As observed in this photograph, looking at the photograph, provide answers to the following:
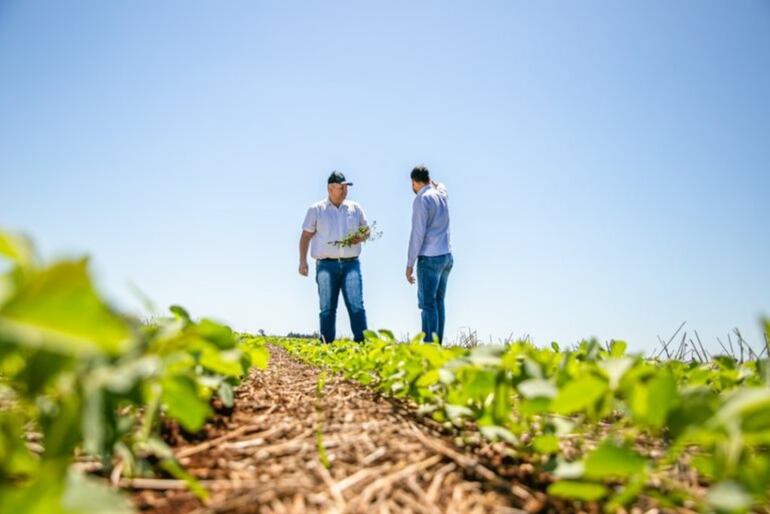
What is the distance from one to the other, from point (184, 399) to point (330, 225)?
6.83 m

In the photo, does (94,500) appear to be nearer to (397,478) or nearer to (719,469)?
(397,478)

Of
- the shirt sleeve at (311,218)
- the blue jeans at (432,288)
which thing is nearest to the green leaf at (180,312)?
the blue jeans at (432,288)

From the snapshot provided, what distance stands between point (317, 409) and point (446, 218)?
198 inches

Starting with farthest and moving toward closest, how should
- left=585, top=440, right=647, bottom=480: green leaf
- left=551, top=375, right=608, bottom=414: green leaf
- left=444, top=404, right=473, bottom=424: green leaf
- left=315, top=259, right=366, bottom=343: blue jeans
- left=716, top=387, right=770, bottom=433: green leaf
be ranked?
left=315, top=259, right=366, bottom=343: blue jeans → left=444, top=404, right=473, bottom=424: green leaf → left=551, top=375, right=608, bottom=414: green leaf → left=585, top=440, right=647, bottom=480: green leaf → left=716, top=387, right=770, bottom=433: green leaf

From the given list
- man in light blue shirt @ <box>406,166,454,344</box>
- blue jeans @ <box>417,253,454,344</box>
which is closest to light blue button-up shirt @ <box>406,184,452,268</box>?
man in light blue shirt @ <box>406,166,454,344</box>

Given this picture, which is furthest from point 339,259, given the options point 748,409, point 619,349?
point 748,409

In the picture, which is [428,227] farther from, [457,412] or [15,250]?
[15,250]

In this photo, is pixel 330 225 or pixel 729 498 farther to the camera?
pixel 330 225

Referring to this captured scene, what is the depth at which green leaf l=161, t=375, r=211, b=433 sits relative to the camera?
4.27 feet

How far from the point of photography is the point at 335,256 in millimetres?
7996

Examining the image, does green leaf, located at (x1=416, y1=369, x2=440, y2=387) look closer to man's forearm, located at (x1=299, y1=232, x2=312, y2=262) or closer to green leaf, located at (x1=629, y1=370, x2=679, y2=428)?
green leaf, located at (x1=629, y1=370, x2=679, y2=428)

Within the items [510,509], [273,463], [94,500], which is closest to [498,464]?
[510,509]

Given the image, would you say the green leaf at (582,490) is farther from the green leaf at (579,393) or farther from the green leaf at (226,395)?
the green leaf at (226,395)

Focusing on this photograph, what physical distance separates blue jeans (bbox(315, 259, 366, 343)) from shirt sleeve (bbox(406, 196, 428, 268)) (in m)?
1.13
